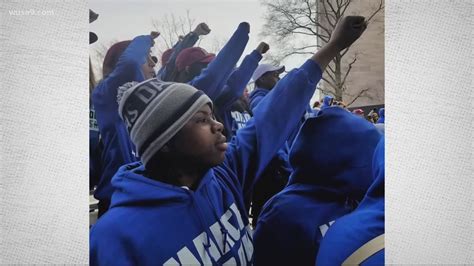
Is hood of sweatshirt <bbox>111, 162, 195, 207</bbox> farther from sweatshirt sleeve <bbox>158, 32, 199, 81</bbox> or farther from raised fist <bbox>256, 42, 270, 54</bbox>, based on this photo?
raised fist <bbox>256, 42, 270, 54</bbox>

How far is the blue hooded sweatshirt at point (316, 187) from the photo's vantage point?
6.80 ft

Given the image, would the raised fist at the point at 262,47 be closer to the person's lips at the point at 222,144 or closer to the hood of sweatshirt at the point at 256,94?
the hood of sweatshirt at the point at 256,94

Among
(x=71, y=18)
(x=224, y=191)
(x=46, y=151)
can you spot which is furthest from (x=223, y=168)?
(x=71, y=18)

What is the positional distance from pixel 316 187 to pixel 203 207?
44 centimetres

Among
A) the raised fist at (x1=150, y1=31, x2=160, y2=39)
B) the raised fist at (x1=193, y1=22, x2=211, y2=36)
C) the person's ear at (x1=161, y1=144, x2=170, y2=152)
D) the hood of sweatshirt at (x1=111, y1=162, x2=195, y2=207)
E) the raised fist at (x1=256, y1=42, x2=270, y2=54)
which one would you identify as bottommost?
the hood of sweatshirt at (x1=111, y1=162, x2=195, y2=207)

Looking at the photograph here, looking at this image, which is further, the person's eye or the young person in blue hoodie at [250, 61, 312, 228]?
the young person in blue hoodie at [250, 61, 312, 228]

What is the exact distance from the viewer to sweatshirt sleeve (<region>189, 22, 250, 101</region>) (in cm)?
205

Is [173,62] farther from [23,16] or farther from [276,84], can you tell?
[23,16]

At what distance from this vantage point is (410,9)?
201 centimetres

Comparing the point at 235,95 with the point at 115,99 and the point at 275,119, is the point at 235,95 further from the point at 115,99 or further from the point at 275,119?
the point at 115,99

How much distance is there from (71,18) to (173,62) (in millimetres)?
396

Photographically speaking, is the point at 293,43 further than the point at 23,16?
Yes

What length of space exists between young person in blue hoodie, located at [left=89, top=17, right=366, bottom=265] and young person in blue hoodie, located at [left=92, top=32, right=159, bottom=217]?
39 millimetres
